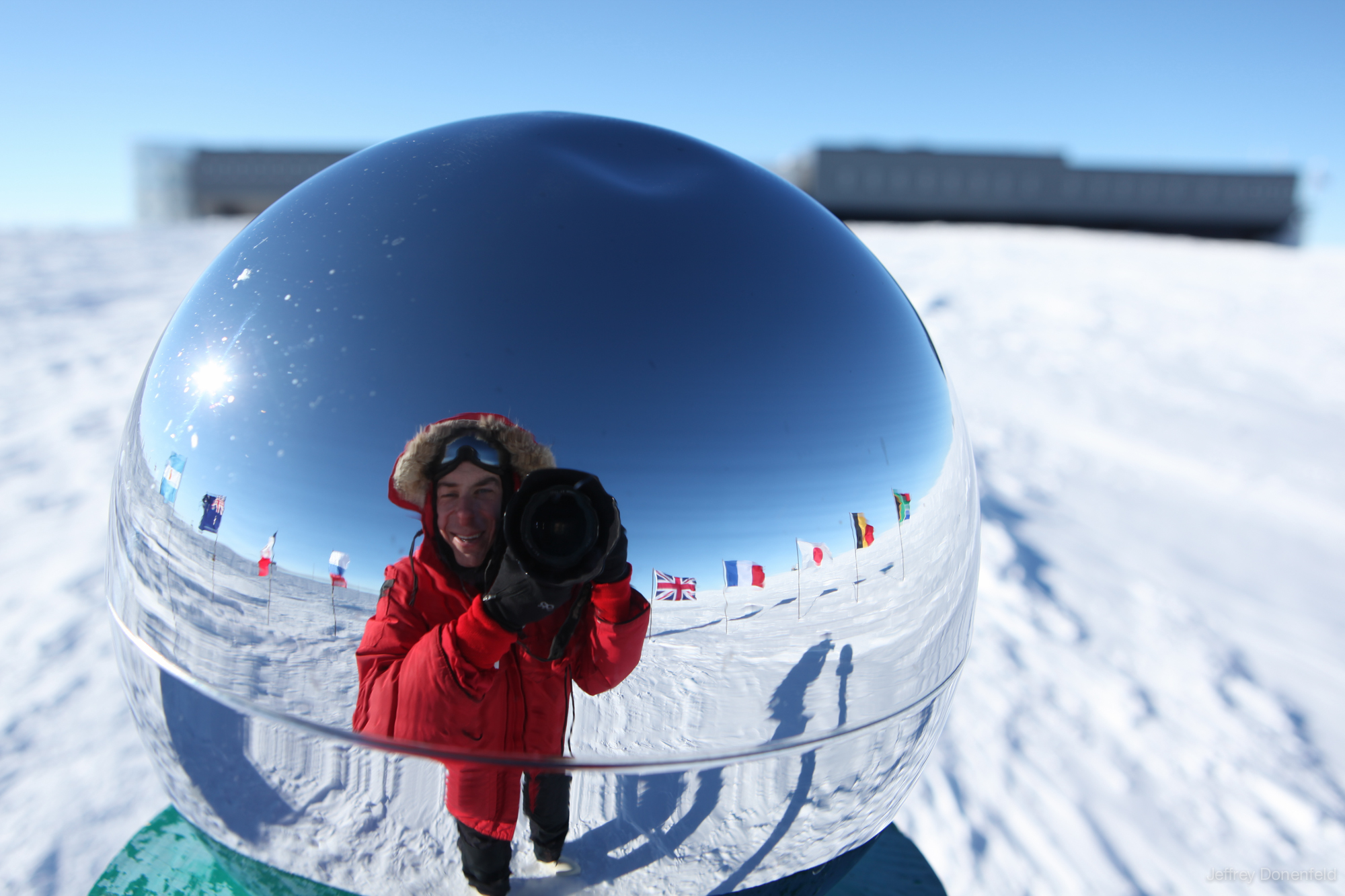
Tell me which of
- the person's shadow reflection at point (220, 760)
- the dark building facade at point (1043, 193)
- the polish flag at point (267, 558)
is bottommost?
the dark building facade at point (1043, 193)

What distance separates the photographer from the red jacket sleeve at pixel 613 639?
0.89 m

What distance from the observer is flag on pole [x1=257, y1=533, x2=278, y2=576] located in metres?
0.92

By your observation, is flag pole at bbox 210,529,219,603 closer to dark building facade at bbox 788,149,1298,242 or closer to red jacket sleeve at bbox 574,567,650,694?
red jacket sleeve at bbox 574,567,650,694

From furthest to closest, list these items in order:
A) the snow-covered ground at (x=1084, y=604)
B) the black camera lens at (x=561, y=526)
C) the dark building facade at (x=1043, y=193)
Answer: the dark building facade at (x=1043, y=193) → the snow-covered ground at (x=1084, y=604) → the black camera lens at (x=561, y=526)

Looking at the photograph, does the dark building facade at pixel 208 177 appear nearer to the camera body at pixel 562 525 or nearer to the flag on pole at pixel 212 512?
the flag on pole at pixel 212 512

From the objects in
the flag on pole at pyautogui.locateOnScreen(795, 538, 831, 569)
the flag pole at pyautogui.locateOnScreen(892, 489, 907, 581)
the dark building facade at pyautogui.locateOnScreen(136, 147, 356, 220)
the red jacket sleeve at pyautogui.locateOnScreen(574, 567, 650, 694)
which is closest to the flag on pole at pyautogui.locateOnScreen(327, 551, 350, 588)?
the red jacket sleeve at pyautogui.locateOnScreen(574, 567, 650, 694)

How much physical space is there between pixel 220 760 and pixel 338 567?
1.40ft

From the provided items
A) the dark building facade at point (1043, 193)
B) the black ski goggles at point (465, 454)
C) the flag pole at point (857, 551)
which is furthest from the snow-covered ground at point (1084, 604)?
the dark building facade at point (1043, 193)

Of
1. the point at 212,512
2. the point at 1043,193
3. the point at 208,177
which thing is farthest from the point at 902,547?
the point at 1043,193

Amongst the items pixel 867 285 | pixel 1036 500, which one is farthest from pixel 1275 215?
pixel 867 285

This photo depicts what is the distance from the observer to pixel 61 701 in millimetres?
2543

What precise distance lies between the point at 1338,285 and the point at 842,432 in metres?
10.3

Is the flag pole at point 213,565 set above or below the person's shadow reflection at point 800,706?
above

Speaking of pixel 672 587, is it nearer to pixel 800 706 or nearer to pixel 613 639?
pixel 613 639
